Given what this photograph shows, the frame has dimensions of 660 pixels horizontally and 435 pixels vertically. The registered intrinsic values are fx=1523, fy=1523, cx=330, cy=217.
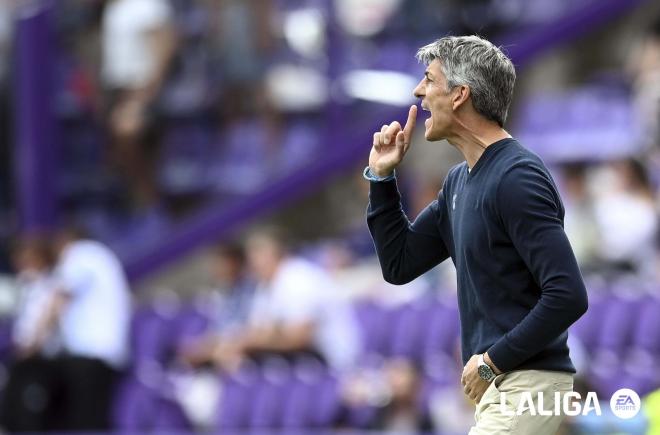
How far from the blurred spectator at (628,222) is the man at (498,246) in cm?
515

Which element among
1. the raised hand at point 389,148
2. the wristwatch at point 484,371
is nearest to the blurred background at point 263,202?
the raised hand at point 389,148

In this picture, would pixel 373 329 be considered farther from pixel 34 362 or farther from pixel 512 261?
pixel 512 261

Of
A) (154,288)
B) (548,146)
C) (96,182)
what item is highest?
(548,146)

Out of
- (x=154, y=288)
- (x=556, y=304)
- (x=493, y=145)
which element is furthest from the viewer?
(x=154, y=288)

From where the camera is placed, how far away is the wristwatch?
365 cm

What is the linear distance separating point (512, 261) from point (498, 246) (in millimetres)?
50

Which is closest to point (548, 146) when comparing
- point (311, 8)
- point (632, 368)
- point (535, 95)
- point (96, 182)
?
point (535, 95)

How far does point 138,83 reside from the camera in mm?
11734

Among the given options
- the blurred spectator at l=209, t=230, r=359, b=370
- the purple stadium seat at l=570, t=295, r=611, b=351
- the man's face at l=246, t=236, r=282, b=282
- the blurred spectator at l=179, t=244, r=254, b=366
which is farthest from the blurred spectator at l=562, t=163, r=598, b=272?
the blurred spectator at l=179, t=244, r=254, b=366

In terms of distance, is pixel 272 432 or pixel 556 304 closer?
pixel 556 304

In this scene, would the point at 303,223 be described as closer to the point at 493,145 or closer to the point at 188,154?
the point at 188,154

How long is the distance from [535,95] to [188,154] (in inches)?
106

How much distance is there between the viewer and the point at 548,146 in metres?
10.4

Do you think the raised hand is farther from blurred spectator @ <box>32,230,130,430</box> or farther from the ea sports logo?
blurred spectator @ <box>32,230,130,430</box>
